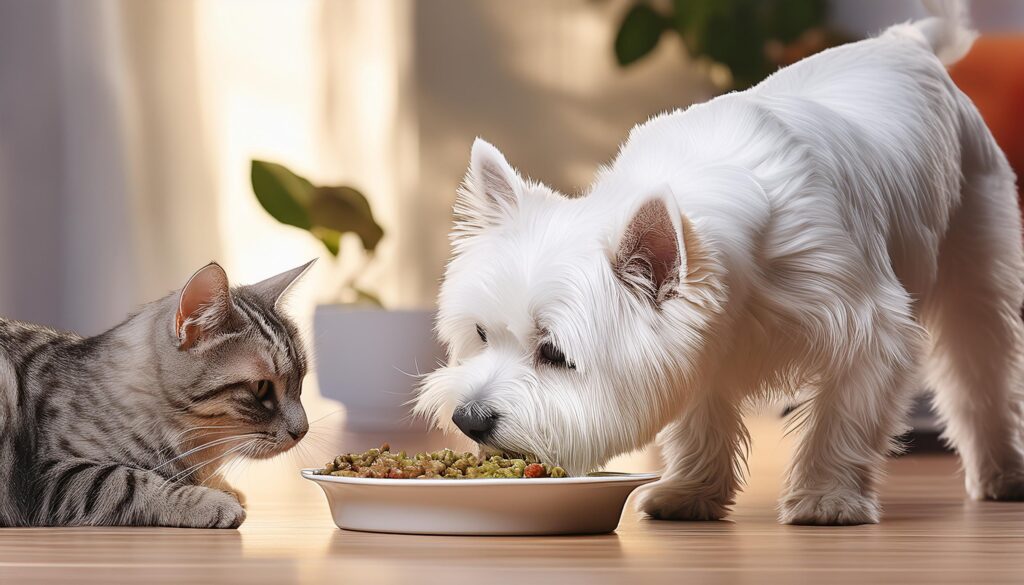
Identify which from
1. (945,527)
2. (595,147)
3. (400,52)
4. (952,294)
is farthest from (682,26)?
(945,527)

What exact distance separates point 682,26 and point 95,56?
2837 millimetres

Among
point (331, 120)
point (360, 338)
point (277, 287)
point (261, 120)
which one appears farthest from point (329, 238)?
point (277, 287)

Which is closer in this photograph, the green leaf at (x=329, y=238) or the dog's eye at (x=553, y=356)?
the dog's eye at (x=553, y=356)

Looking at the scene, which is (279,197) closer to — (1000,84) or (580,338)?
(1000,84)

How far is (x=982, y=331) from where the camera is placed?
262cm

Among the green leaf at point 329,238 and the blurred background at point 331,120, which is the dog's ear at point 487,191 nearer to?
the blurred background at point 331,120

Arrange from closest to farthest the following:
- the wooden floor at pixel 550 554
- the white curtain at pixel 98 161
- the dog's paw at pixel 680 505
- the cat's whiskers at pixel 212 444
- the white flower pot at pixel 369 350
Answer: the wooden floor at pixel 550 554
the cat's whiskers at pixel 212 444
the dog's paw at pixel 680 505
the white flower pot at pixel 369 350
the white curtain at pixel 98 161

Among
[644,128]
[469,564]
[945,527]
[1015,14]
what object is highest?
[1015,14]

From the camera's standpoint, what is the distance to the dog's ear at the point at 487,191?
2.10 meters

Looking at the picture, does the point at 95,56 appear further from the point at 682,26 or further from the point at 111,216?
the point at 682,26

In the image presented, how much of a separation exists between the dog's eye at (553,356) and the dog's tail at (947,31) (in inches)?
51.2

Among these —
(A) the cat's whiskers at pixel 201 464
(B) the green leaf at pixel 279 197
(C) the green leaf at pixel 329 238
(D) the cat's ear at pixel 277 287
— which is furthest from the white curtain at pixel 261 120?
(A) the cat's whiskers at pixel 201 464

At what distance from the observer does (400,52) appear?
6.98 meters

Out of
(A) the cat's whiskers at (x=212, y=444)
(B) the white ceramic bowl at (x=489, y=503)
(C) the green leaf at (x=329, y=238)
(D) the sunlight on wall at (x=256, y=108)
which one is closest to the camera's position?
(B) the white ceramic bowl at (x=489, y=503)
